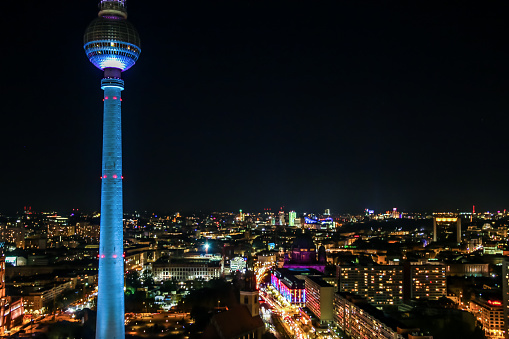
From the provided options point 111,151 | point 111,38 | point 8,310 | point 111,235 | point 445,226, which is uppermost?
point 111,38

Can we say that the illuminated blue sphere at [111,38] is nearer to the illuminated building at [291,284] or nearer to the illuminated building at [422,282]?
the illuminated building at [291,284]

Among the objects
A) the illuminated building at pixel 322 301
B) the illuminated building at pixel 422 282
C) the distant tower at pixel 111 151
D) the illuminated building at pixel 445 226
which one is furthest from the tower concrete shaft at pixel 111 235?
the illuminated building at pixel 445 226

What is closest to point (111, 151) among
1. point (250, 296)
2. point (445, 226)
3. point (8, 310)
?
point (250, 296)

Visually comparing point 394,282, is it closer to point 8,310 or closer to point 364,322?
point 364,322

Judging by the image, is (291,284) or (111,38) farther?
(291,284)

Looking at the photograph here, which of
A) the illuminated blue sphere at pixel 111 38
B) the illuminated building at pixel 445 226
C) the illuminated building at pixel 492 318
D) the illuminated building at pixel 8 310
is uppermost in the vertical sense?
the illuminated blue sphere at pixel 111 38

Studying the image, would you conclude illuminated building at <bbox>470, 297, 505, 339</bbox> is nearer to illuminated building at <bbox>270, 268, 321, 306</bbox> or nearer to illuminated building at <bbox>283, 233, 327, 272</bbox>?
illuminated building at <bbox>270, 268, 321, 306</bbox>

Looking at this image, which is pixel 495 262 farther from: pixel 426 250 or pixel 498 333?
pixel 498 333
